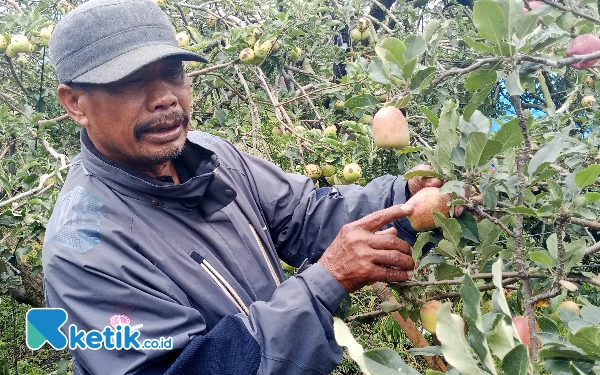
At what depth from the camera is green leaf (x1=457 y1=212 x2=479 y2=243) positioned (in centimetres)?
117

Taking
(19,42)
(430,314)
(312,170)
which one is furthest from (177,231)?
(19,42)

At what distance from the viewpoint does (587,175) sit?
1.00 meters

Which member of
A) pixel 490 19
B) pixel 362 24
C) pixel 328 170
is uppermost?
pixel 490 19

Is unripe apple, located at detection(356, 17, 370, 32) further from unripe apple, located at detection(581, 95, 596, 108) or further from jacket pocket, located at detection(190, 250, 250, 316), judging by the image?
jacket pocket, located at detection(190, 250, 250, 316)

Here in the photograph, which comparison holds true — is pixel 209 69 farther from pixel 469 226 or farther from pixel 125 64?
pixel 469 226

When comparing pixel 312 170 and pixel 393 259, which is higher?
pixel 393 259

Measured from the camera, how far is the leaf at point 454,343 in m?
0.68

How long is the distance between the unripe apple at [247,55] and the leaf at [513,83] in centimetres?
172

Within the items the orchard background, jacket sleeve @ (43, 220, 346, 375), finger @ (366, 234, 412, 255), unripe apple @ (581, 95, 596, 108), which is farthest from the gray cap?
unripe apple @ (581, 95, 596, 108)

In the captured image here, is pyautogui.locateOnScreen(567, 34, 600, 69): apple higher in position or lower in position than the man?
higher

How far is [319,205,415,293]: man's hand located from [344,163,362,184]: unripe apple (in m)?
0.82

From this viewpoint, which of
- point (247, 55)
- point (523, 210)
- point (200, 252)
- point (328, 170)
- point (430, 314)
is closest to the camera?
point (523, 210)

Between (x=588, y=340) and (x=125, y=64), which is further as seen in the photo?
(x=125, y=64)

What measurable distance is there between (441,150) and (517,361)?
541mm
